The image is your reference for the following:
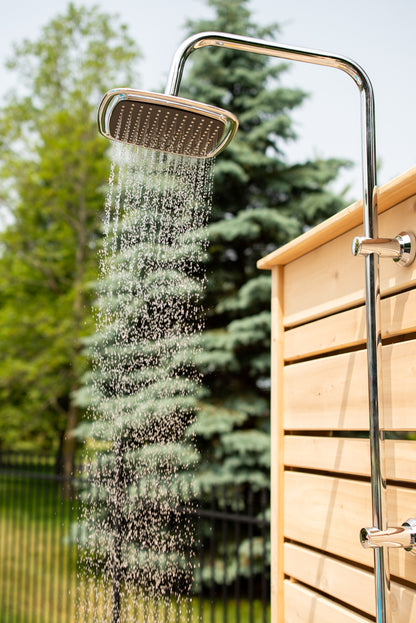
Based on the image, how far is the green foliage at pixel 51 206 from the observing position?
10930 mm

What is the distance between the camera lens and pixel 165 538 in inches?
188

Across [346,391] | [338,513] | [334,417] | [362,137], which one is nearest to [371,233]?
[362,137]

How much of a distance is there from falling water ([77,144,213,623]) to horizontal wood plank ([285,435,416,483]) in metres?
2.73

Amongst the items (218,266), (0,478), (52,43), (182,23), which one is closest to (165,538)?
(218,266)

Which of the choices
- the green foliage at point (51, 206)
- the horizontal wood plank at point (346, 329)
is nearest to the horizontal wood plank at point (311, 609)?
the horizontal wood plank at point (346, 329)

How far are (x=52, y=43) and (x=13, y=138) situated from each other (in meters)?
2.20

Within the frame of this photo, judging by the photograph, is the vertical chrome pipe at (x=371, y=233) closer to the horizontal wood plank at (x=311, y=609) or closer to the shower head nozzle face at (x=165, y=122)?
the shower head nozzle face at (x=165, y=122)

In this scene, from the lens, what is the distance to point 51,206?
1149cm

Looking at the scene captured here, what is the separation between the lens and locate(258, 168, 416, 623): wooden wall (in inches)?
51.4

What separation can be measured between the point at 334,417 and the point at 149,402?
3.75 metres

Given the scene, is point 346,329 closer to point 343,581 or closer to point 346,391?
point 346,391

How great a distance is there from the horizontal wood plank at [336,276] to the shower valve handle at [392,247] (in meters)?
0.02

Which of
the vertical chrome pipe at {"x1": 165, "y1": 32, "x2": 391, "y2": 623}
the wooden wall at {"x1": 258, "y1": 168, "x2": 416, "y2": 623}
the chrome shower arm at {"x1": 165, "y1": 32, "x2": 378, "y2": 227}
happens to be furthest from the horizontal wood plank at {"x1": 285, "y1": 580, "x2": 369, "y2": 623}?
the chrome shower arm at {"x1": 165, "y1": 32, "x2": 378, "y2": 227}

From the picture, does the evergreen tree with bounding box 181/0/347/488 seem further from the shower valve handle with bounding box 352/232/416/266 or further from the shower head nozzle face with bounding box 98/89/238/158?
the shower valve handle with bounding box 352/232/416/266
